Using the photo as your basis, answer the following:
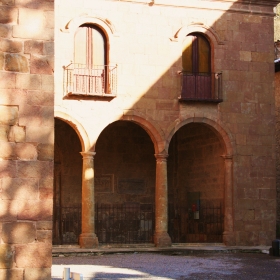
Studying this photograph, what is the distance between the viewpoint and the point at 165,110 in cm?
2161

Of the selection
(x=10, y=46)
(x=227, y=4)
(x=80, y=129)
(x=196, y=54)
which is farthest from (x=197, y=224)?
(x=10, y=46)

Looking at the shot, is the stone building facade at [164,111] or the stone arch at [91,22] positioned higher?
the stone arch at [91,22]

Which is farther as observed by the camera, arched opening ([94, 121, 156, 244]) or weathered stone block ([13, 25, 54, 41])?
arched opening ([94, 121, 156, 244])

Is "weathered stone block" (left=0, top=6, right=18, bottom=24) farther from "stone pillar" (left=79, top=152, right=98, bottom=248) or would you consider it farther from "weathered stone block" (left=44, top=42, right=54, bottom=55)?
"stone pillar" (left=79, top=152, right=98, bottom=248)

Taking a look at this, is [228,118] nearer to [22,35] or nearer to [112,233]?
[112,233]

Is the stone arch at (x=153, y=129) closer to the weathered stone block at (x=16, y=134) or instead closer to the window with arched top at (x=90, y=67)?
the window with arched top at (x=90, y=67)

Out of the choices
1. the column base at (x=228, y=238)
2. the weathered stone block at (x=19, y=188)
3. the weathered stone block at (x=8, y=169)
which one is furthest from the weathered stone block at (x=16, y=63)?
the column base at (x=228, y=238)

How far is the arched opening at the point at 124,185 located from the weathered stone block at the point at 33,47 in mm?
14435

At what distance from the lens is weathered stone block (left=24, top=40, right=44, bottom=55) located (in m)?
9.88

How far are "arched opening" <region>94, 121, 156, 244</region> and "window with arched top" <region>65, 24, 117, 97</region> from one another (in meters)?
3.98

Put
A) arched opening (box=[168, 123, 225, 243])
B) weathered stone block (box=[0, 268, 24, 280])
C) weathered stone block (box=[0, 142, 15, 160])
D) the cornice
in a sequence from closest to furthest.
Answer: weathered stone block (box=[0, 268, 24, 280])
weathered stone block (box=[0, 142, 15, 160])
the cornice
arched opening (box=[168, 123, 225, 243])

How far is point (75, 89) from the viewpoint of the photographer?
20.7 m

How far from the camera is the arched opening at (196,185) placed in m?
23.0

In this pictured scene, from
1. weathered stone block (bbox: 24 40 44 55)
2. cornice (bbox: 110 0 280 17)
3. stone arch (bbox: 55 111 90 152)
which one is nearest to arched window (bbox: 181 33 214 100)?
cornice (bbox: 110 0 280 17)
